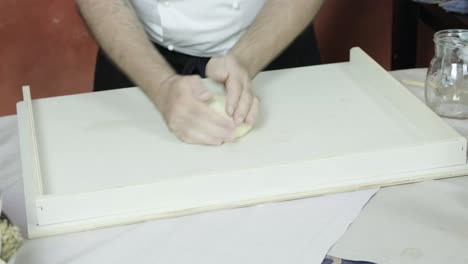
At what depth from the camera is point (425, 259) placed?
24.2 inches

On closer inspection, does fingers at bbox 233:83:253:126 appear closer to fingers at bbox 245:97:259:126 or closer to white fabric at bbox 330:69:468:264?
fingers at bbox 245:97:259:126

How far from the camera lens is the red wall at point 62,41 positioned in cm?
177

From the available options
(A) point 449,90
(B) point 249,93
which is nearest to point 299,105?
(B) point 249,93

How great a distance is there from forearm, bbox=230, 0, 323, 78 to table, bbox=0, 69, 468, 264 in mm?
349

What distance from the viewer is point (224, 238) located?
66cm

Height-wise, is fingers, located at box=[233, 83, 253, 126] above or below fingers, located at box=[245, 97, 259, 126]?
above

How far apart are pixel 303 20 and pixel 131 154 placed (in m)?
0.45

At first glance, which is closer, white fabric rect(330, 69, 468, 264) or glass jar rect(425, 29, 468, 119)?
white fabric rect(330, 69, 468, 264)

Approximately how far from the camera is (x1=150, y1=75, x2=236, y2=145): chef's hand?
2.60 ft

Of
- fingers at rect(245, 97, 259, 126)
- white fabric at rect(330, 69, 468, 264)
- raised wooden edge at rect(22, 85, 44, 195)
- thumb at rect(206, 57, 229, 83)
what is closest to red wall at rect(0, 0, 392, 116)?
raised wooden edge at rect(22, 85, 44, 195)

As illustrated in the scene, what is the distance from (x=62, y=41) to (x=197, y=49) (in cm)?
77

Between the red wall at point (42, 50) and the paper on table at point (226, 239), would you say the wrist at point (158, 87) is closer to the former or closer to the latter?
the paper on table at point (226, 239)

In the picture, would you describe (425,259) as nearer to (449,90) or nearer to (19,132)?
(449,90)

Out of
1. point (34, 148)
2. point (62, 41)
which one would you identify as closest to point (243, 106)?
point (34, 148)
